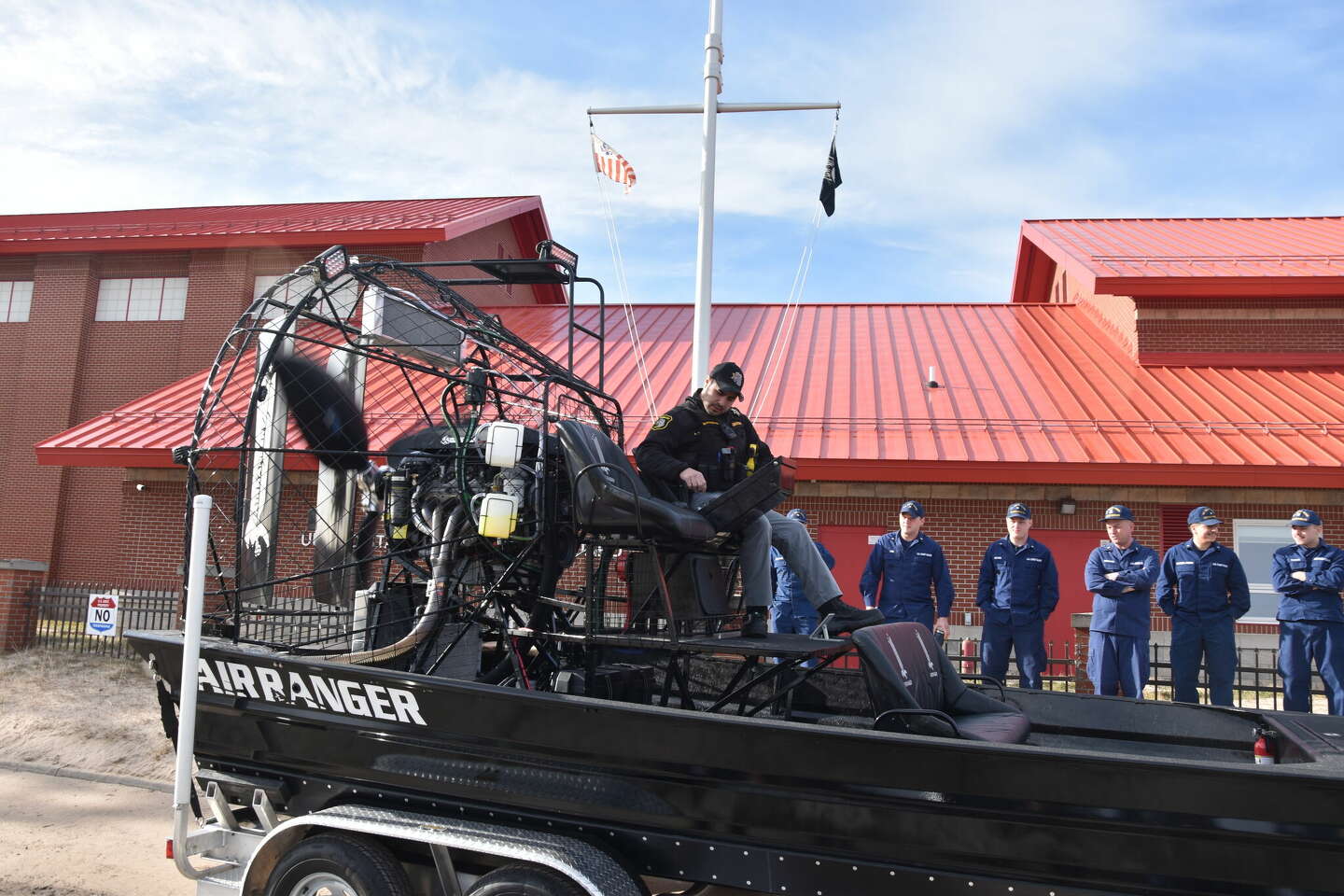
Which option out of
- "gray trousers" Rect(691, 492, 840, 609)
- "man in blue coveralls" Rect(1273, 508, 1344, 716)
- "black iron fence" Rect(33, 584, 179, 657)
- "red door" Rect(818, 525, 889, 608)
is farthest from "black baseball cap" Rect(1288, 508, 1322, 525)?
"black iron fence" Rect(33, 584, 179, 657)

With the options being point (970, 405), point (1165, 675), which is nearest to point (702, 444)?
point (1165, 675)

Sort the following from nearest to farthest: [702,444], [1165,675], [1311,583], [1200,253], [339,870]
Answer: [339,870]
[702,444]
[1311,583]
[1165,675]
[1200,253]

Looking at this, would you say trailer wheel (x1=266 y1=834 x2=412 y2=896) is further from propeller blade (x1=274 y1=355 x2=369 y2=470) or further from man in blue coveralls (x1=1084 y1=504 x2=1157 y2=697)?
man in blue coveralls (x1=1084 y1=504 x2=1157 y2=697)

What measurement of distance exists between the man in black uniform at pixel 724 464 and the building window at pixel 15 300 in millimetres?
21040

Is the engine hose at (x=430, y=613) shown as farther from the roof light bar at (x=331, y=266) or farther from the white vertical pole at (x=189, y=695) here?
the roof light bar at (x=331, y=266)

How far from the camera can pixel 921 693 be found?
159 inches

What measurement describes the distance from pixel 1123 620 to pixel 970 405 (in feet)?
21.0

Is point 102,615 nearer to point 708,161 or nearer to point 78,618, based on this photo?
point 78,618

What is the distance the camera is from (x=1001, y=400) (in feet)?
44.0

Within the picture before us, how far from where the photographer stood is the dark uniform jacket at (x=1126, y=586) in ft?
23.6

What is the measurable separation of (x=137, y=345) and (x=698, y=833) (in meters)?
20.4

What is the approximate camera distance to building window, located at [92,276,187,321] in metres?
19.9

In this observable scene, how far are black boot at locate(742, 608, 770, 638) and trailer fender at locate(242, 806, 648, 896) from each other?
120 cm

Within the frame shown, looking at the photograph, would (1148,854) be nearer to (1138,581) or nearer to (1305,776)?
(1305,776)
